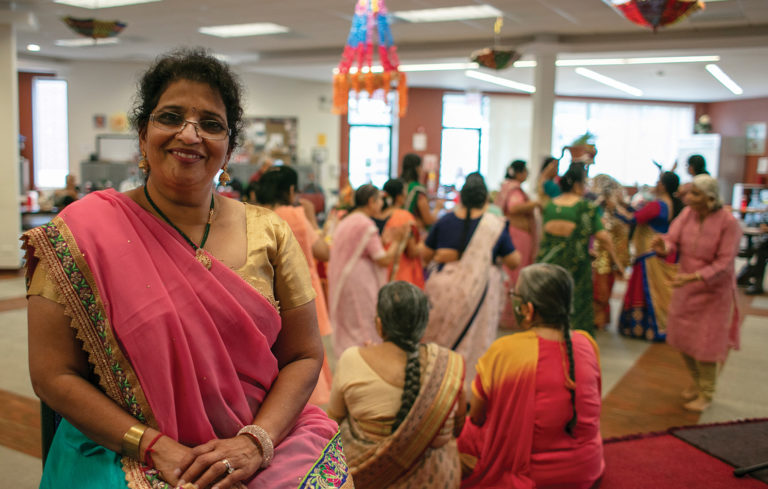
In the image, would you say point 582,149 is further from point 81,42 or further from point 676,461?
point 81,42

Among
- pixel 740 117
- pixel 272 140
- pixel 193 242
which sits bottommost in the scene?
A: pixel 193 242

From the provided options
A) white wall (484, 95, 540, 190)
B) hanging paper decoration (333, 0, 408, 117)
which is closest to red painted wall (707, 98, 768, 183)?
white wall (484, 95, 540, 190)

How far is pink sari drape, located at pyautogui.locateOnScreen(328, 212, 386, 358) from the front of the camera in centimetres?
394

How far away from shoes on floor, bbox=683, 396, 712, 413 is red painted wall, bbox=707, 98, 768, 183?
12761 millimetres

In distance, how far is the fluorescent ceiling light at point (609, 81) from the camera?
38.4ft

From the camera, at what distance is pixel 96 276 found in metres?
1.18

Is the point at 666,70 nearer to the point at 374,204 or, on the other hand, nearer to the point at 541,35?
the point at 541,35

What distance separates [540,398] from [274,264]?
1.29m

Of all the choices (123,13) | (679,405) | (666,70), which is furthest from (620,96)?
(679,405)

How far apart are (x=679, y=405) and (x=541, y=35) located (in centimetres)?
564

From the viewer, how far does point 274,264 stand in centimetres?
142

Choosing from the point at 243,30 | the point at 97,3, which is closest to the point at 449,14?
the point at 243,30

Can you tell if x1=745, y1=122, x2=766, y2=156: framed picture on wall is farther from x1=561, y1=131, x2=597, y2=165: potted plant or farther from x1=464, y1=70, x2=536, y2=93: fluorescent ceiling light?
x1=561, y1=131, x2=597, y2=165: potted plant

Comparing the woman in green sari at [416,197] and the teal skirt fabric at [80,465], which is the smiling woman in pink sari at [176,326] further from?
the woman in green sari at [416,197]
